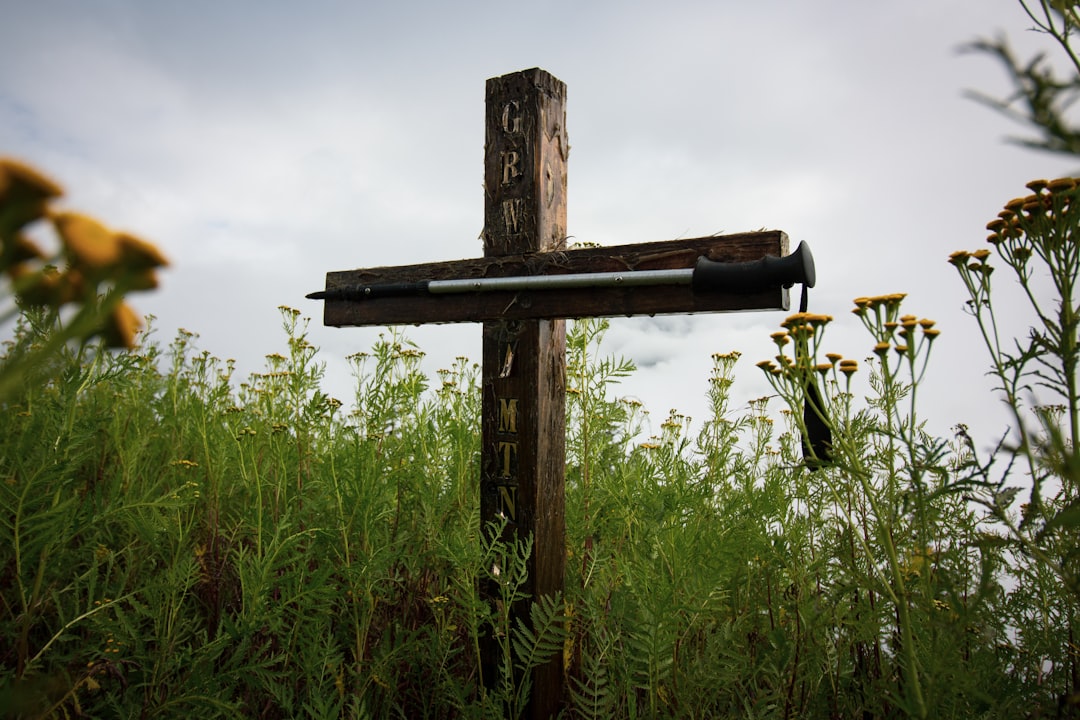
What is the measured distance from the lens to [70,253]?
0.90 metres

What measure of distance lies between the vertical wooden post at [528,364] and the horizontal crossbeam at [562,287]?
0.10m

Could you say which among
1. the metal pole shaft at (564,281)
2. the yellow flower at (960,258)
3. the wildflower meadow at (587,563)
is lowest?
the wildflower meadow at (587,563)

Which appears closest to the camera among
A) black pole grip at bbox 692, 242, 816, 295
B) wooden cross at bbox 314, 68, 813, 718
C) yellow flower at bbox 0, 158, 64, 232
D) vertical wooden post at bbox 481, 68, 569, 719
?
yellow flower at bbox 0, 158, 64, 232

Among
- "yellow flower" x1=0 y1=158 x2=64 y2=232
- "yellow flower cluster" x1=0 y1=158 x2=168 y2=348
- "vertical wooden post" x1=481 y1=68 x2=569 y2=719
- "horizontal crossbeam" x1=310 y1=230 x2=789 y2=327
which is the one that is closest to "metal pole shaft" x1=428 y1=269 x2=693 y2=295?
"horizontal crossbeam" x1=310 y1=230 x2=789 y2=327

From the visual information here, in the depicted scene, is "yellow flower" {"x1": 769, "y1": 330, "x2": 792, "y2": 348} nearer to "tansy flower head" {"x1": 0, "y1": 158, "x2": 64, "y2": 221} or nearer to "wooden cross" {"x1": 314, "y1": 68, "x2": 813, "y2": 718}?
"wooden cross" {"x1": 314, "y1": 68, "x2": 813, "y2": 718}

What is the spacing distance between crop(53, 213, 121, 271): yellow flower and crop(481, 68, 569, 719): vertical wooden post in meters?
2.28

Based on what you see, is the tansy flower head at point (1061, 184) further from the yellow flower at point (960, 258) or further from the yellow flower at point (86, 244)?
the yellow flower at point (86, 244)

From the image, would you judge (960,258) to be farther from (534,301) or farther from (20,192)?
(20,192)

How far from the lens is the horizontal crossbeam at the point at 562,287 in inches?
111

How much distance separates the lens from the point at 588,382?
3.66 meters

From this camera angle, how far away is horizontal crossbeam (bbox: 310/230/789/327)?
9.26ft

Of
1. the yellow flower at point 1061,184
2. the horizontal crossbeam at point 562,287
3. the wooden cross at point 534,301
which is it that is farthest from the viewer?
the wooden cross at point 534,301

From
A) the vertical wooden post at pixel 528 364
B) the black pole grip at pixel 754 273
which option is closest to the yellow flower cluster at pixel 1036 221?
the black pole grip at pixel 754 273

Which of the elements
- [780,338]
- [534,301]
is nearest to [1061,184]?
[780,338]
